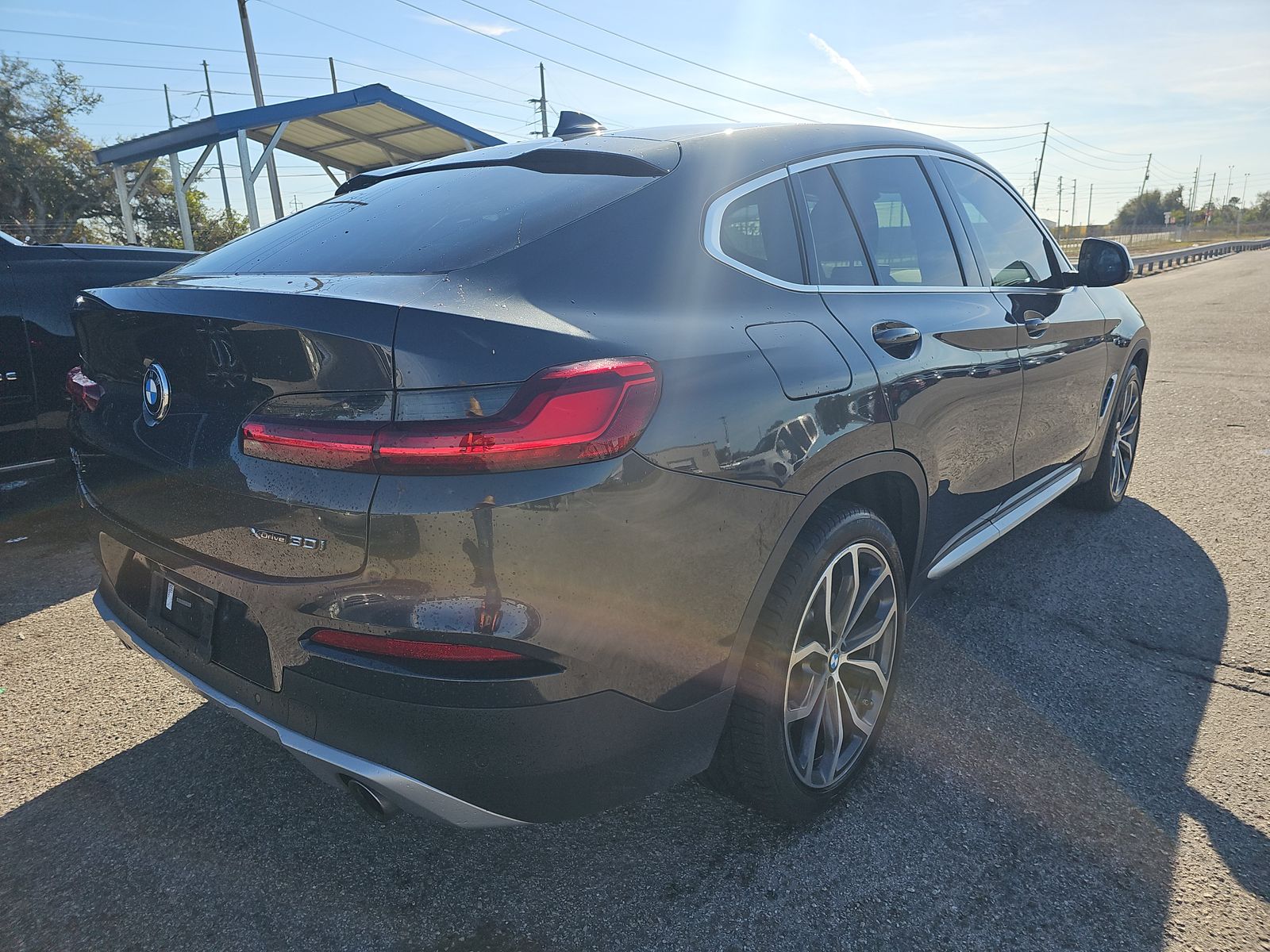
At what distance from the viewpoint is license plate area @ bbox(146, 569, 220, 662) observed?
1.81m

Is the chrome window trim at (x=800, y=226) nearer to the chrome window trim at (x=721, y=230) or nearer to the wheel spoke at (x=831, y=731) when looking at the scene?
the chrome window trim at (x=721, y=230)

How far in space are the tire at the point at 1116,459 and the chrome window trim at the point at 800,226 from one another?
50.3 inches

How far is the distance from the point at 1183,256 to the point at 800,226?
45.2m

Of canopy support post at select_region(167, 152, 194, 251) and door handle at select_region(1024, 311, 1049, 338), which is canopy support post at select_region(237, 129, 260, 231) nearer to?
canopy support post at select_region(167, 152, 194, 251)

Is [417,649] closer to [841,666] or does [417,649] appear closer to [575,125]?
[841,666]

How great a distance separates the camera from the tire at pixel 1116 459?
→ 14.4 feet

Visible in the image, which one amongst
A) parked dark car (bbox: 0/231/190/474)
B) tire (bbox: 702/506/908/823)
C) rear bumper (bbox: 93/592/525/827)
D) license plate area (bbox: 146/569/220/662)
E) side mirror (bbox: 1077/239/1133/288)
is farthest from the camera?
parked dark car (bbox: 0/231/190/474)

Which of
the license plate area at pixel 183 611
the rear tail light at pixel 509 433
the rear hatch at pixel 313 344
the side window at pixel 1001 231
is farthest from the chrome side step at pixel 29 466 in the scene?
the side window at pixel 1001 231

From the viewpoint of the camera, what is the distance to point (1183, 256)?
127 ft

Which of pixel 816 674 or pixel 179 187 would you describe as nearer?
pixel 816 674


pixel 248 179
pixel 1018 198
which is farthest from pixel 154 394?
pixel 248 179

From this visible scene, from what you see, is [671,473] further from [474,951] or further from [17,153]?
[17,153]

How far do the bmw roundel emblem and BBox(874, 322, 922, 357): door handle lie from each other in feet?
5.68

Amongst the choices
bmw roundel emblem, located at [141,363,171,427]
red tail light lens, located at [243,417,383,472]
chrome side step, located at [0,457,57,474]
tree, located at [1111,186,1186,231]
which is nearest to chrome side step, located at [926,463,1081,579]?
red tail light lens, located at [243,417,383,472]
